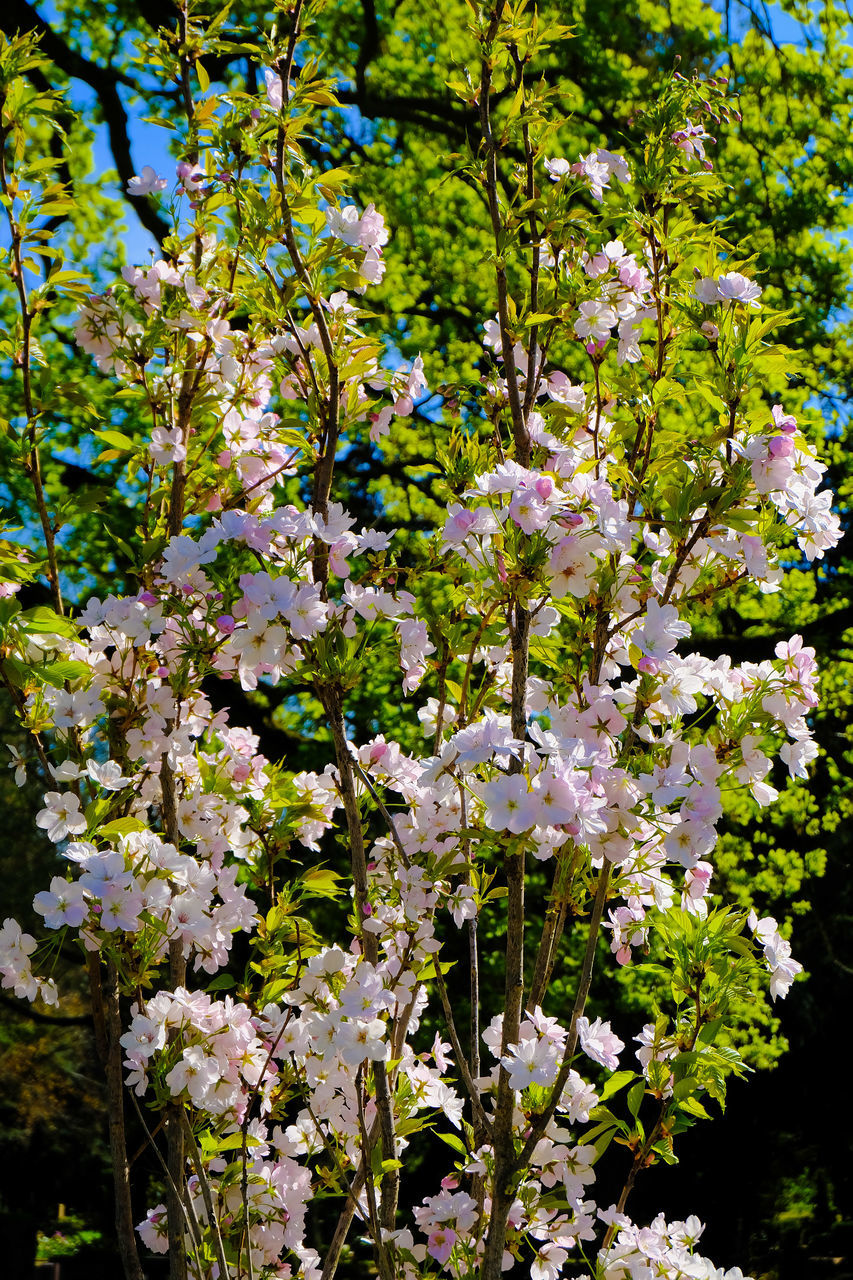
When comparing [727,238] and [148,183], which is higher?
[727,238]

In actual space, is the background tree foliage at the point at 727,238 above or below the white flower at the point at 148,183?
above

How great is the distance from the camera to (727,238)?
289 inches

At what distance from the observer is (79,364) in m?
7.57

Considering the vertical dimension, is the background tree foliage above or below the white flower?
above

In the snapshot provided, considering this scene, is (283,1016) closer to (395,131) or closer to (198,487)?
(198,487)

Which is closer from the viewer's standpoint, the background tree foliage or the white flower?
the white flower

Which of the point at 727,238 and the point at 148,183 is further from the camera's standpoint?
the point at 727,238

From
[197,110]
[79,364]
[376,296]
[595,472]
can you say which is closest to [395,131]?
[376,296]

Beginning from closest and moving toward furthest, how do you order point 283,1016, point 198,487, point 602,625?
point 602,625
point 283,1016
point 198,487

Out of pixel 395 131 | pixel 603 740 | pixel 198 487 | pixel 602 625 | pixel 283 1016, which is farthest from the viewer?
pixel 395 131

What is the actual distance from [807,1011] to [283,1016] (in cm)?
769

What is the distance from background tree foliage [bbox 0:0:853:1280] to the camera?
7.30 metres

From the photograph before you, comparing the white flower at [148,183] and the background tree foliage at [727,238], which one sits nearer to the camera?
the white flower at [148,183]

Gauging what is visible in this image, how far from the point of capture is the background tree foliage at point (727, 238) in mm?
7301
